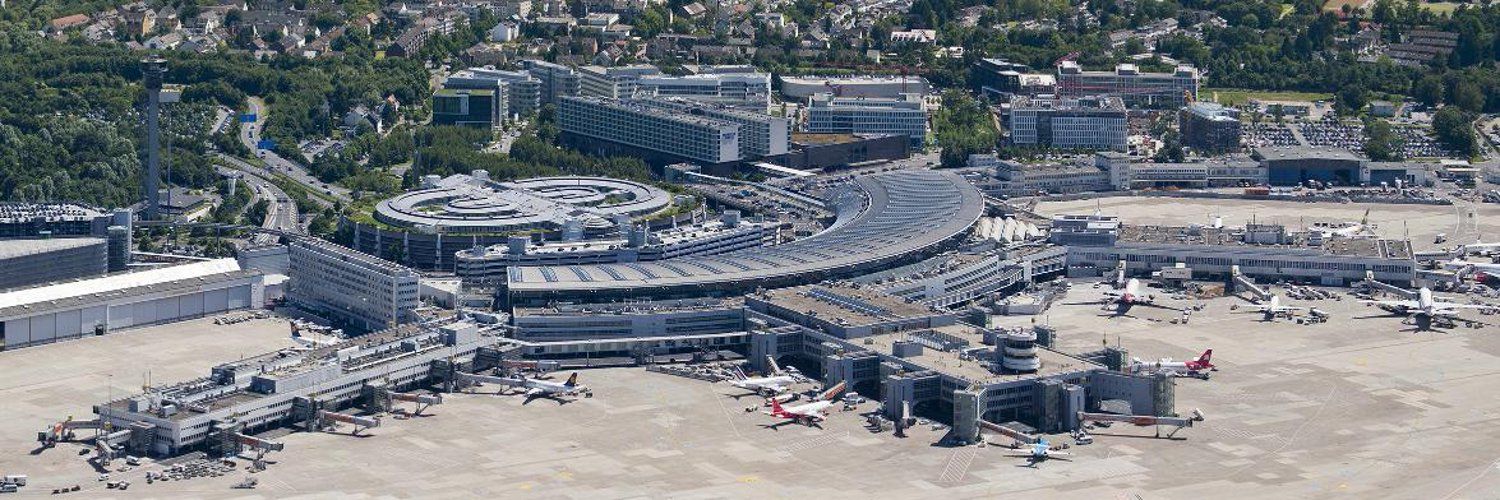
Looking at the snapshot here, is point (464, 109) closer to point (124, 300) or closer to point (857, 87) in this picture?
point (857, 87)

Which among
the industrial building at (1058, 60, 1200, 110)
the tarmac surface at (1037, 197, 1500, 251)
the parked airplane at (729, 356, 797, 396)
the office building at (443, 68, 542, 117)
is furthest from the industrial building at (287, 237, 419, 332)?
the industrial building at (1058, 60, 1200, 110)

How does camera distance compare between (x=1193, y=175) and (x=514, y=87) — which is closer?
(x=1193, y=175)

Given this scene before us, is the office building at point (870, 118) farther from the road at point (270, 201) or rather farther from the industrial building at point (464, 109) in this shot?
the road at point (270, 201)

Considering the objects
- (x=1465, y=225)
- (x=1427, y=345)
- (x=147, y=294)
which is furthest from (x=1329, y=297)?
(x=147, y=294)

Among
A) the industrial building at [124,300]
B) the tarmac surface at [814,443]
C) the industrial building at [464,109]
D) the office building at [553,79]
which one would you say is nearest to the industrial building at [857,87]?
the office building at [553,79]

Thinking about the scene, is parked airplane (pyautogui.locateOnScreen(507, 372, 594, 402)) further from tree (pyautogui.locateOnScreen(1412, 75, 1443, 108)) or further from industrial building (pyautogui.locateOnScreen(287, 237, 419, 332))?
tree (pyautogui.locateOnScreen(1412, 75, 1443, 108))

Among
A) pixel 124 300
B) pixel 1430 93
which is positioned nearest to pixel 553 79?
pixel 1430 93
